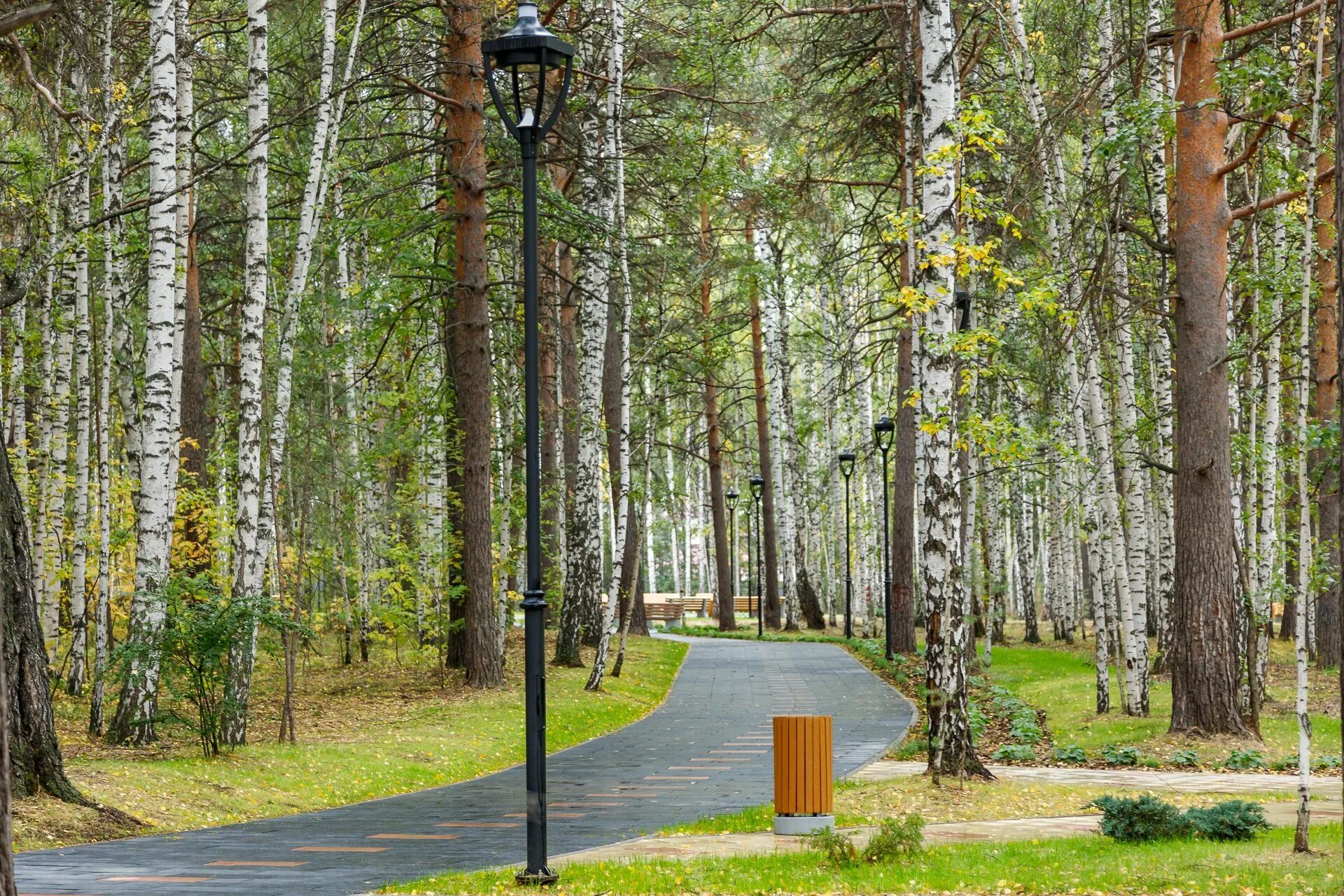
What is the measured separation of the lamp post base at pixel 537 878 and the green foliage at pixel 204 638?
5.36m

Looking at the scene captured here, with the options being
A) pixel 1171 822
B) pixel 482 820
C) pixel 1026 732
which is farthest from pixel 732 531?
pixel 1171 822

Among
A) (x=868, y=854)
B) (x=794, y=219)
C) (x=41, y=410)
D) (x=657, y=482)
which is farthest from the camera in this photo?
(x=657, y=482)

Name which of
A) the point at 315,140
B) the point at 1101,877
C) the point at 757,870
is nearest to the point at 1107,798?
the point at 1101,877

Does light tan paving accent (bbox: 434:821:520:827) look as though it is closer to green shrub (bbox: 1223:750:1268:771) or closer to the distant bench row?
green shrub (bbox: 1223:750:1268:771)

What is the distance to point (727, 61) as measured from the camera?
63.7 feet

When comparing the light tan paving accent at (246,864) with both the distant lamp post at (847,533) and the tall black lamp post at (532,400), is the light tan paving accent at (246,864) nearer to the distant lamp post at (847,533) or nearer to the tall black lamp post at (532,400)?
the tall black lamp post at (532,400)

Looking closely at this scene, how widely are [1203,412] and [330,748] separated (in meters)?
9.95

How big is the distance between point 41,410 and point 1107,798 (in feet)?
55.3

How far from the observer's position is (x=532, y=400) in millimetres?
7832

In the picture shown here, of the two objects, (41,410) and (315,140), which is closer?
(315,140)

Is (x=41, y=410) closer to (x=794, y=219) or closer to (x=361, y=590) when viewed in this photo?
(x=361, y=590)

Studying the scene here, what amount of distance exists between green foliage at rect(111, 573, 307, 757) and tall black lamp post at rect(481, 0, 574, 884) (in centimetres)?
472

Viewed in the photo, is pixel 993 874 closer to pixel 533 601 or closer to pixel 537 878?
pixel 537 878

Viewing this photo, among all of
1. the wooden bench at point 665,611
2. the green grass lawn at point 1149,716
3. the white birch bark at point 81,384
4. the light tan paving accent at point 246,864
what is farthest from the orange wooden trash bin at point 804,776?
the wooden bench at point 665,611
